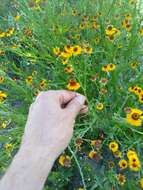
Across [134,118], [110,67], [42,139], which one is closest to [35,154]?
[42,139]

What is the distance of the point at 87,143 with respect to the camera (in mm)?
1801

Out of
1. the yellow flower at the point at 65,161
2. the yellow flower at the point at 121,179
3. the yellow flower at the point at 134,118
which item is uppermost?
the yellow flower at the point at 134,118

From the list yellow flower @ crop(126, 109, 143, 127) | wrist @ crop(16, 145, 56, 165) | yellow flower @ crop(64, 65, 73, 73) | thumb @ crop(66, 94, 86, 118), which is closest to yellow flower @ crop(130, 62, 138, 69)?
yellow flower @ crop(64, 65, 73, 73)

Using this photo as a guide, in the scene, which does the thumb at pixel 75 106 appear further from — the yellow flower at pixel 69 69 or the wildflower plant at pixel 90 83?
the yellow flower at pixel 69 69

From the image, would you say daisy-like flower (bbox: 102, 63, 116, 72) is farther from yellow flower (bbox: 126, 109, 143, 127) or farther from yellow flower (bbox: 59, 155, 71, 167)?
yellow flower (bbox: 59, 155, 71, 167)

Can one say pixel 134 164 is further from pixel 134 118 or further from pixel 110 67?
pixel 110 67

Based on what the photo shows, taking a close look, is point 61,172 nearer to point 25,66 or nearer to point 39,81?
point 39,81

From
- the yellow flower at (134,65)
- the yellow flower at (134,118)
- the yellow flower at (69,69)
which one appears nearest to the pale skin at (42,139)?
the yellow flower at (134,118)

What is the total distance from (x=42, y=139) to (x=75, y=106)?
0.55 ft

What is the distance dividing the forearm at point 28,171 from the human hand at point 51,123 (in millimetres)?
18

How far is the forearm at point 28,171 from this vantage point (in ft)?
3.11

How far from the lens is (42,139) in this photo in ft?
3.40

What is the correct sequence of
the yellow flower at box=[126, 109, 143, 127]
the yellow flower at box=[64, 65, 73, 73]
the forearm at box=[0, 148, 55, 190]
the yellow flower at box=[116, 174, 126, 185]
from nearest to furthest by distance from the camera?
the forearm at box=[0, 148, 55, 190], the yellow flower at box=[126, 109, 143, 127], the yellow flower at box=[116, 174, 126, 185], the yellow flower at box=[64, 65, 73, 73]

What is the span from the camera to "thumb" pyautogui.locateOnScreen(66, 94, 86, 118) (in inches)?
44.5
